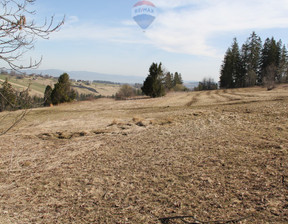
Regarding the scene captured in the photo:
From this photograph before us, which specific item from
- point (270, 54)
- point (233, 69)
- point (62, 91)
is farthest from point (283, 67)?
point (62, 91)

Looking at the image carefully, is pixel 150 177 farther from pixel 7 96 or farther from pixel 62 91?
pixel 62 91

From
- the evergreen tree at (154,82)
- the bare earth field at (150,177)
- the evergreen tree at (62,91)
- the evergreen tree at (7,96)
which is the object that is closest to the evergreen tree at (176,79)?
the evergreen tree at (154,82)

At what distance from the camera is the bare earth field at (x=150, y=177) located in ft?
14.8

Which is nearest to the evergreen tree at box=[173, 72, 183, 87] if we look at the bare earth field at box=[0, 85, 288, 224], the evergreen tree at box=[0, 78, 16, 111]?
the bare earth field at box=[0, 85, 288, 224]

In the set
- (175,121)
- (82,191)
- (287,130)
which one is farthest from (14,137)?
(287,130)

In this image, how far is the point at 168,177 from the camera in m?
6.06

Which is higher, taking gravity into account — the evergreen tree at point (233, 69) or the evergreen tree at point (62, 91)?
the evergreen tree at point (233, 69)

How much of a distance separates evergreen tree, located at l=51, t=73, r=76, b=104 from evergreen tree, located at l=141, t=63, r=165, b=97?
15768mm

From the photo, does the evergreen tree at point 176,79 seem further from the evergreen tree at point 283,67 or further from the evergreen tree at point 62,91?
the evergreen tree at point 62,91

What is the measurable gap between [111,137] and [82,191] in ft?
16.8

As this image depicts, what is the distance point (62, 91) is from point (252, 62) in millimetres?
55080

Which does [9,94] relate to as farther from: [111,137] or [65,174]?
[111,137]

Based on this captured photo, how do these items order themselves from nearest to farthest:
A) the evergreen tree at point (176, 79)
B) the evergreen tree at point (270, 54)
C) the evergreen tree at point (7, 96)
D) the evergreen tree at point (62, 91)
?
the evergreen tree at point (7, 96)
the evergreen tree at point (62, 91)
the evergreen tree at point (270, 54)
the evergreen tree at point (176, 79)

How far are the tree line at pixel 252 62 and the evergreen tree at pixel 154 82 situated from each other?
3316 cm
